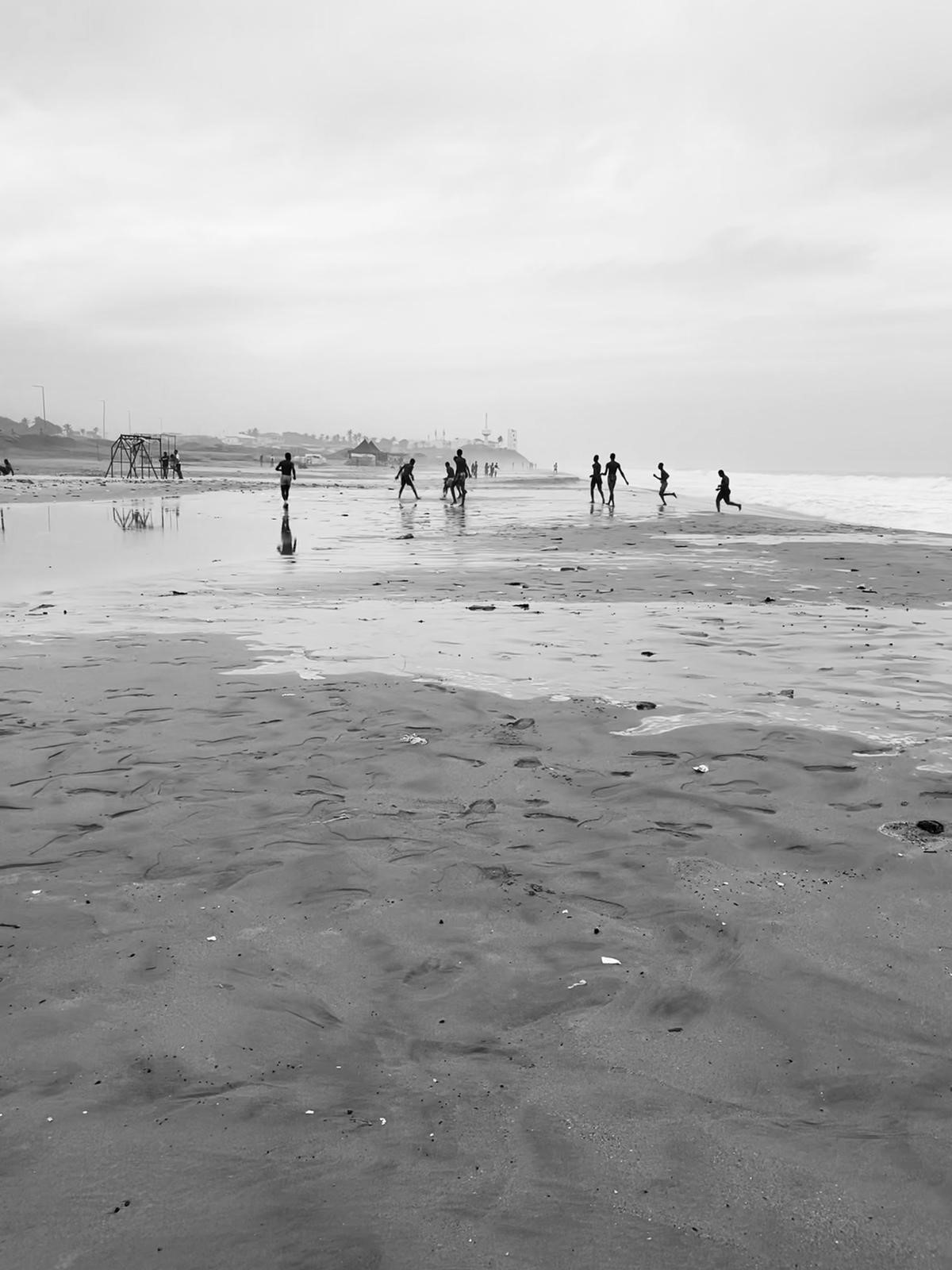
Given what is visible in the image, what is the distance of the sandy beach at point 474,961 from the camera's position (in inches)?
115

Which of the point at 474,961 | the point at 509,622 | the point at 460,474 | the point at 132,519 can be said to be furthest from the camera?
the point at 460,474

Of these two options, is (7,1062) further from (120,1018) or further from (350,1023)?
(350,1023)

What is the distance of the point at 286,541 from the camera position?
25.5 m

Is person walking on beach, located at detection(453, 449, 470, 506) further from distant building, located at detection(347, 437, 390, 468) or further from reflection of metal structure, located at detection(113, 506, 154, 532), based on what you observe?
distant building, located at detection(347, 437, 390, 468)

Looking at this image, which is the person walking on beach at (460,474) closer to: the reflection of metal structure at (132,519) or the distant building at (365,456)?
the reflection of metal structure at (132,519)

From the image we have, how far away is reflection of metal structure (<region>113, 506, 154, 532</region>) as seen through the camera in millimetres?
29711

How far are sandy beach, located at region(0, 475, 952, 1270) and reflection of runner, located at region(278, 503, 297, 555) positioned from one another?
12393mm

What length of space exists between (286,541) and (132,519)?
10000 millimetres

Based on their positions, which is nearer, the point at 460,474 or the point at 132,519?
the point at 132,519

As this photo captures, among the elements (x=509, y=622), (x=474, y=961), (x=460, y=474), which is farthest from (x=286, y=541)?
(x=460, y=474)

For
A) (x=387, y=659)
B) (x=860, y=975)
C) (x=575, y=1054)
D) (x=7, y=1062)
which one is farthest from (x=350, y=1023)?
(x=387, y=659)

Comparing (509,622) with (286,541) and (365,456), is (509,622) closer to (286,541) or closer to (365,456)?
(286,541)

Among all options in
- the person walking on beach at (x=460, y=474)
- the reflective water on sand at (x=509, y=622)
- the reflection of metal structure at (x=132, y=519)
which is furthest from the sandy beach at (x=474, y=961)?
the person walking on beach at (x=460, y=474)

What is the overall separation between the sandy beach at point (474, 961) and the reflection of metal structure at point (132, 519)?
809 inches
